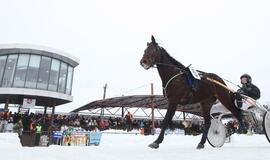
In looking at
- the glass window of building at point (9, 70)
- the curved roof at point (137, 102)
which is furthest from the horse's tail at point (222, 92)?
the glass window of building at point (9, 70)

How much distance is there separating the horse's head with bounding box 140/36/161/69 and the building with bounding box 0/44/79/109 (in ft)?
94.6

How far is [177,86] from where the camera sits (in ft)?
21.8

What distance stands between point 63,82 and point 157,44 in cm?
3136

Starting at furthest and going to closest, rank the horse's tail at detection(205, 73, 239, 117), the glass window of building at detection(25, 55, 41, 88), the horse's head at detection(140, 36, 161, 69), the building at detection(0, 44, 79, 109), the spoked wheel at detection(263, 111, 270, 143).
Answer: the glass window of building at detection(25, 55, 41, 88) → the building at detection(0, 44, 79, 109) → the spoked wheel at detection(263, 111, 270, 143) → the horse's tail at detection(205, 73, 239, 117) → the horse's head at detection(140, 36, 161, 69)

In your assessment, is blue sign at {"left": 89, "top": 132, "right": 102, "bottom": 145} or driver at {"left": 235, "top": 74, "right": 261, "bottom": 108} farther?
blue sign at {"left": 89, "top": 132, "right": 102, "bottom": 145}

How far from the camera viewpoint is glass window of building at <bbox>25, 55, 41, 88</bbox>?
3428 centimetres

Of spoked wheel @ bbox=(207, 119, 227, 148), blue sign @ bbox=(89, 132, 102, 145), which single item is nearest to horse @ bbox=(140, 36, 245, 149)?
spoked wheel @ bbox=(207, 119, 227, 148)

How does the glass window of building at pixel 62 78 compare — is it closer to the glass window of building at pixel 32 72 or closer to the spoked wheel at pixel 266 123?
the glass window of building at pixel 32 72

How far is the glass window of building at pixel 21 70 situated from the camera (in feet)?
112

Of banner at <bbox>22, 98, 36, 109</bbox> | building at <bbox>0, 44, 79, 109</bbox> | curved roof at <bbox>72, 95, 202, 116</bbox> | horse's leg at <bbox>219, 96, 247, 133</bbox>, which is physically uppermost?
building at <bbox>0, 44, 79, 109</bbox>

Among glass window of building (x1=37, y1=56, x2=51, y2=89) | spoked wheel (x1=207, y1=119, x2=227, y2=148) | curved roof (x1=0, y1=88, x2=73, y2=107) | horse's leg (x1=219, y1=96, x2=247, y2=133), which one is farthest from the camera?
glass window of building (x1=37, y1=56, x2=51, y2=89)

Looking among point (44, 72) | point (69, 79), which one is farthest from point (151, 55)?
point (69, 79)

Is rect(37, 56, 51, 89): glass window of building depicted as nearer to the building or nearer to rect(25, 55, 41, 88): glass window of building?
the building

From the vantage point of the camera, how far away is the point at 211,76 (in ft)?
25.3
